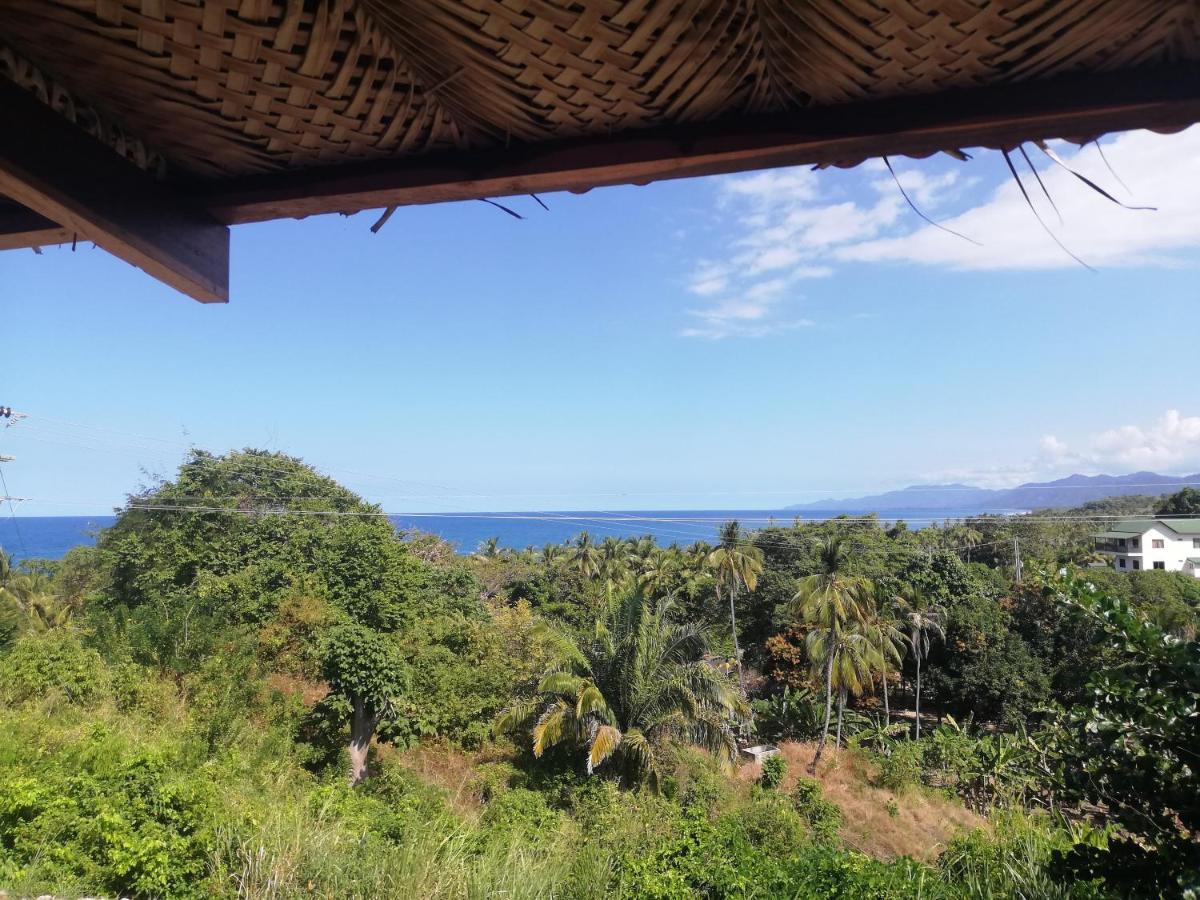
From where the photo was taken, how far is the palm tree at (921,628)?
763 inches

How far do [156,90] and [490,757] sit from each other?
1302 centimetres

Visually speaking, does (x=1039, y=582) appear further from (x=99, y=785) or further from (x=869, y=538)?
(x=869, y=538)

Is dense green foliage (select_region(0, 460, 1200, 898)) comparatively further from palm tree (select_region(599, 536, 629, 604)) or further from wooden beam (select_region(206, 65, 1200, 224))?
wooden beam (select_region(206, 65, 1200, 224))

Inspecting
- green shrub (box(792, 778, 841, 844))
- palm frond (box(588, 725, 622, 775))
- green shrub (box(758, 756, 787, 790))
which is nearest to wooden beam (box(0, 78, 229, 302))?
palm frond (box(588, 725, 622, 775))

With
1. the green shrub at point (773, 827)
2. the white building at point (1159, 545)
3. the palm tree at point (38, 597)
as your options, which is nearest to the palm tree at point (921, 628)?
the green shrub at point (773, 827)

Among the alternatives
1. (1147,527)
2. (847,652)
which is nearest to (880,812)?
(847,652)

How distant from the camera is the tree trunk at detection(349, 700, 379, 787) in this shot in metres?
10.2

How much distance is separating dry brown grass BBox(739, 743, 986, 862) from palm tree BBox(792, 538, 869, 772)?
70cm

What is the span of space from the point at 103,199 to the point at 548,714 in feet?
35.2

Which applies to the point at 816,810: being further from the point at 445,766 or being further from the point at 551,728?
the point at 445,766

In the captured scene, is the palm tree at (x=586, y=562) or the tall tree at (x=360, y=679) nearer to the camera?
the tall tree at (x=360, y=679)

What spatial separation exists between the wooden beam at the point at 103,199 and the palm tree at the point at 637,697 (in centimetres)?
1003

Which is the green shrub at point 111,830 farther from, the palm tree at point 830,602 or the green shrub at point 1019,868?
the palm tree at point 830,602

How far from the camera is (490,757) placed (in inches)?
478
